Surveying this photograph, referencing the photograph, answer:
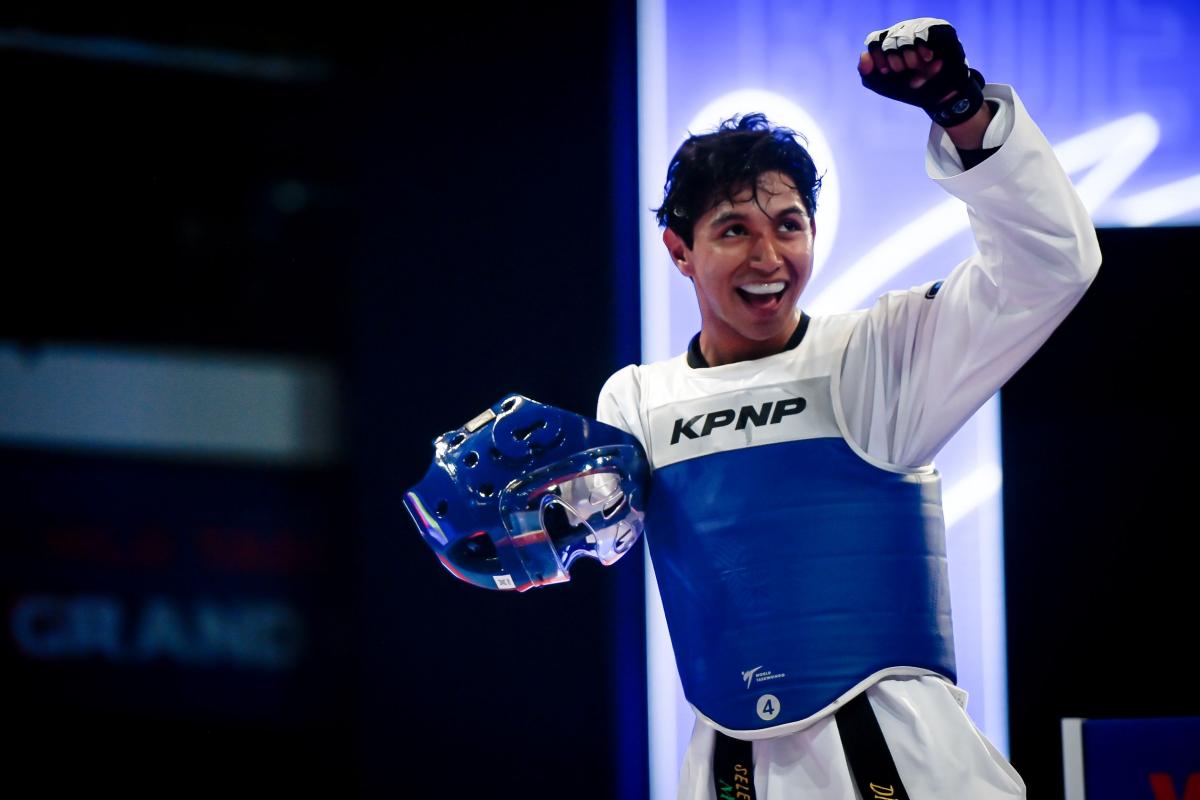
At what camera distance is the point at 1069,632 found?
313 cm

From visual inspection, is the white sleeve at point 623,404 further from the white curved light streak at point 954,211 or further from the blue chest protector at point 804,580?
the white curved light streak at point 954,211

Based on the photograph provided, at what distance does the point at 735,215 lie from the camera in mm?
2047

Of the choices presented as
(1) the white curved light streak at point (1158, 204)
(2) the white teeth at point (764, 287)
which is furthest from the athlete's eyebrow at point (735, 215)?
(1) the white curved light streak at point (1158, 204)

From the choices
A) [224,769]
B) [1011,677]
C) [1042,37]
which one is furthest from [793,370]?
[224,769]

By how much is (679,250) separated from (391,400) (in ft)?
4.26

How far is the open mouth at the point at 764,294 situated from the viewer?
2029 millimetres

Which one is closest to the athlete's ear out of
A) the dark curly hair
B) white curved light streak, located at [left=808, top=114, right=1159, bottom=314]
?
the dark curly hair

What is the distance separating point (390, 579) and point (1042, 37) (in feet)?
7.81

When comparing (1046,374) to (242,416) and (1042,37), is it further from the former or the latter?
(242,416)

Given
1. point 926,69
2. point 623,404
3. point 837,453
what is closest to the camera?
point 926,69

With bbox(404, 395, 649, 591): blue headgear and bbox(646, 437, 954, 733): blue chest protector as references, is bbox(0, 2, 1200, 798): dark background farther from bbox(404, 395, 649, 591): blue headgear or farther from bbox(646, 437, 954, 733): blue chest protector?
bbox(646, 437, 954, 733): blue chest protector

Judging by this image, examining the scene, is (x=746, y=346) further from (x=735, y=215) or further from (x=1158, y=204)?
(x=1158, y=204)

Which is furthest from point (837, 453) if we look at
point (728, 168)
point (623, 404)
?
point (728, 168)

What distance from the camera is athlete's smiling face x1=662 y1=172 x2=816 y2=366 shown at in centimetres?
203
